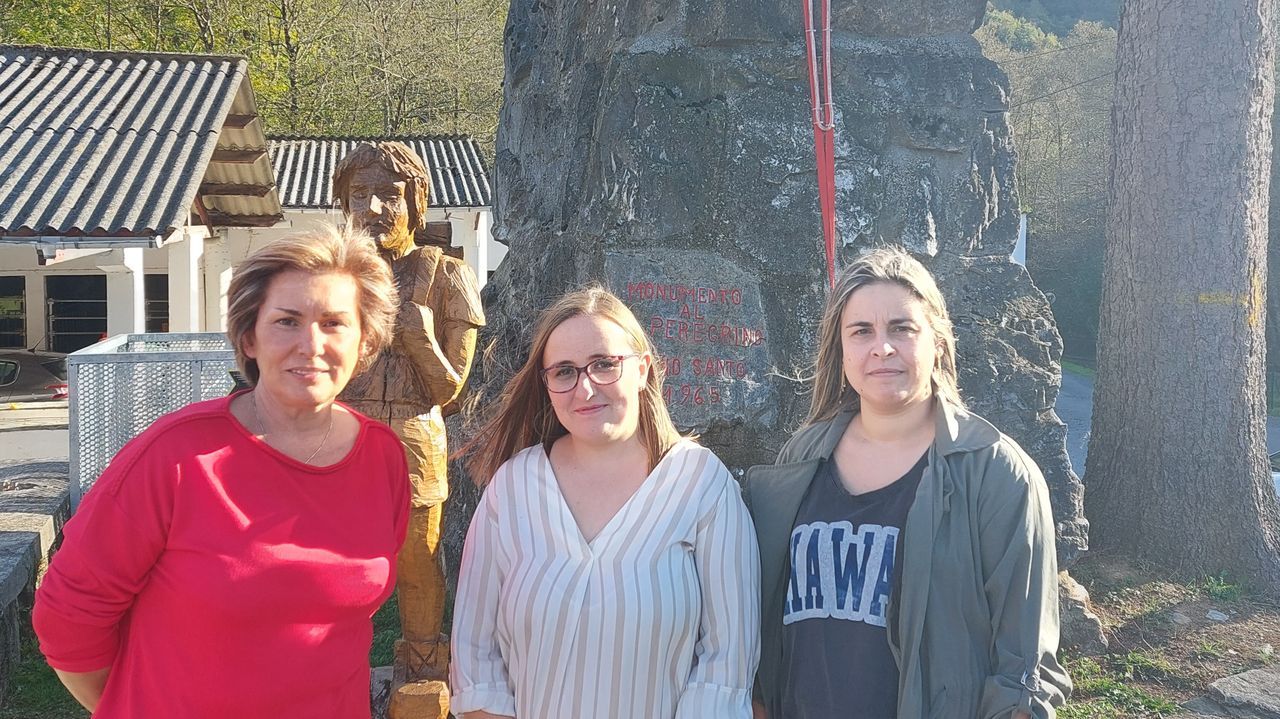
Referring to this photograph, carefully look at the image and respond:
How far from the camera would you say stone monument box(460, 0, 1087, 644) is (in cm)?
384

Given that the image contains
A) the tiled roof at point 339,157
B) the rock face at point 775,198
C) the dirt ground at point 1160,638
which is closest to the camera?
the rock face at point 775,198

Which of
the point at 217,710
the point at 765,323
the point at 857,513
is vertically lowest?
the point at 217,710

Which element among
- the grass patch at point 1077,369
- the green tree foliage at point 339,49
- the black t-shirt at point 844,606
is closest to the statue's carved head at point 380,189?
the black t-shirt at point 844,606

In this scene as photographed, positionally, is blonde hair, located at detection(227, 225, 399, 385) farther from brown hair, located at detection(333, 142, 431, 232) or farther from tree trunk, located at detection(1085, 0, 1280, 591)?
tree trunk, located at detection(1085, 0, 1280, 591)

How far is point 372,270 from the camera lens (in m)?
1.96

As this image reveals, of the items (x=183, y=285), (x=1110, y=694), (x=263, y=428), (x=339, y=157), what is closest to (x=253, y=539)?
(x=263, y=428)

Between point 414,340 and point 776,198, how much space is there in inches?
64.8

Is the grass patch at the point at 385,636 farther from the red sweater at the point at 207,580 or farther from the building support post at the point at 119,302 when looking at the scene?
the building support post at the point at 119,302

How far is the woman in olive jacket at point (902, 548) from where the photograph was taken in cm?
186

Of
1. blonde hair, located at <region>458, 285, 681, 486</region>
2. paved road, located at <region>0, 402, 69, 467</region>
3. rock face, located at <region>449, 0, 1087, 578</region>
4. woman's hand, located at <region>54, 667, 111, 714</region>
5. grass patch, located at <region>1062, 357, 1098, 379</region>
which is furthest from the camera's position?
grass patch, located at <region>1062, 357, 1098, 379</region>

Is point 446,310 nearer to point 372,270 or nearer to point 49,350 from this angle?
point 372,270

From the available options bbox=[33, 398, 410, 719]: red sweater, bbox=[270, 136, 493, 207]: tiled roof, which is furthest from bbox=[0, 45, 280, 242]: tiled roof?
bbox=[33, 398, 410, 719]: red sweater

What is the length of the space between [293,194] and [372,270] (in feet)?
39.9

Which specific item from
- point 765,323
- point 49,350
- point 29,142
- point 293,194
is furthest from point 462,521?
point 49,350
